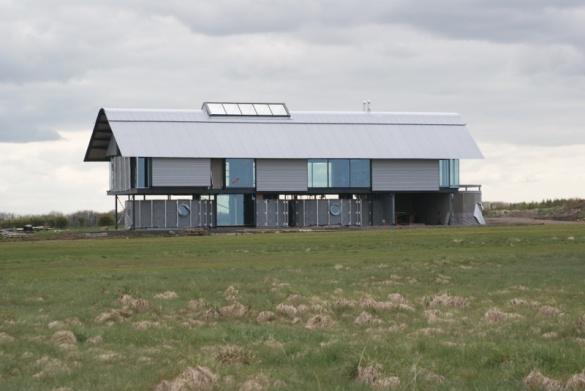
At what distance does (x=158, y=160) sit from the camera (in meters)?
83.7

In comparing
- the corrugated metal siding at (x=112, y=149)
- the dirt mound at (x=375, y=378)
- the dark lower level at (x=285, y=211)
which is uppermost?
the corrugated metal siding at (x=112, y=149)

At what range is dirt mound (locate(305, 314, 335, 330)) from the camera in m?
21.1

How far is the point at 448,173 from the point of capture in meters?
92.4

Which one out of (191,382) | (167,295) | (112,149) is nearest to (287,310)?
(167,295)

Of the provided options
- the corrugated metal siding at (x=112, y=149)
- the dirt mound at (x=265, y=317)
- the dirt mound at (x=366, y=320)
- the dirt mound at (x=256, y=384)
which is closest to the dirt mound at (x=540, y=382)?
the dirt mound at (x=256, y=384)

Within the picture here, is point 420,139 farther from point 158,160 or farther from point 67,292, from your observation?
point 67,292

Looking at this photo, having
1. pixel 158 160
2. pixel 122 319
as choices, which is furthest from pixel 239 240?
pixel 122 319

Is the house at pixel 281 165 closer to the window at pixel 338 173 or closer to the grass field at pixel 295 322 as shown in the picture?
the window at pixel 338 173

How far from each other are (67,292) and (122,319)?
20.2 ft

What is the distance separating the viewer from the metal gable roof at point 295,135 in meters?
85.5

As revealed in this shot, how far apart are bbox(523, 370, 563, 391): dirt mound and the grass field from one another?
0.03m

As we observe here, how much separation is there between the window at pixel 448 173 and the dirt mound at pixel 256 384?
79.1m

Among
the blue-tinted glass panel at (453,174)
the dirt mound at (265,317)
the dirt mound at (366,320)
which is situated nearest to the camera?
the dirt mound at (366,320)

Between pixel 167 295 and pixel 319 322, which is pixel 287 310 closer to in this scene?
pixel 319 322
